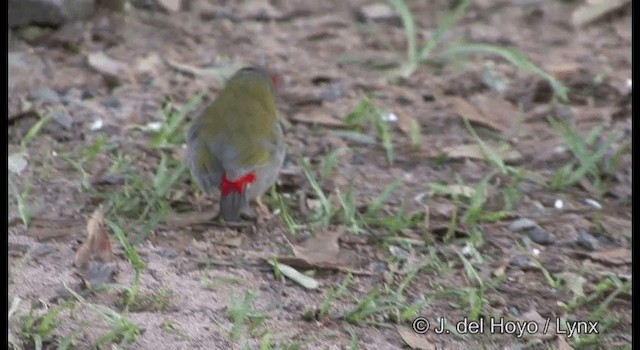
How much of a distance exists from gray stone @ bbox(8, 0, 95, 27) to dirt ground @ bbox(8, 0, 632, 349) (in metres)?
0.07

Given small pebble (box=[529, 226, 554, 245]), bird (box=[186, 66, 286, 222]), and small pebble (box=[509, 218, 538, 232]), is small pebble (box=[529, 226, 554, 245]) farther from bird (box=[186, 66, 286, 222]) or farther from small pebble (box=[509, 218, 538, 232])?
bird (box=[186, 66, 286, 222])

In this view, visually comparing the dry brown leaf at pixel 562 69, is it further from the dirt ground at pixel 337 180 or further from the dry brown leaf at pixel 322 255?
the dry brown leaf at pixel 322 255

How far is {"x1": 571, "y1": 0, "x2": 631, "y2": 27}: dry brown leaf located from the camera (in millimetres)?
7684

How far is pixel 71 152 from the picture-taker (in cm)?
557

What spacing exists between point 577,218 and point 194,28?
2898mm

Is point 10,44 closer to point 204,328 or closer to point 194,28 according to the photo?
point 194,28

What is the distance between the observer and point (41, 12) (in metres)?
6.72

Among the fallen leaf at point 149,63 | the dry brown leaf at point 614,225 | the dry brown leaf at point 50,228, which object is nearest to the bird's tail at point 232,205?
the dry brown leaf at point 50,228

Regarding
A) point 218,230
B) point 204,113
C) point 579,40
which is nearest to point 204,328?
point 218,230

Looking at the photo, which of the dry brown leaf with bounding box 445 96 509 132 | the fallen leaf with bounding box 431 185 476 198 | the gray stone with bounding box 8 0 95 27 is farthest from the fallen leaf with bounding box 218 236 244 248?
the gray stone with bounding box 8 0 95 27

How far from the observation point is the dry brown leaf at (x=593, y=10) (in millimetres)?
7684

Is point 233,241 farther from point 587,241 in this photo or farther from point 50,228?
point 587,241

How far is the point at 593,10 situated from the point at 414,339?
415cm

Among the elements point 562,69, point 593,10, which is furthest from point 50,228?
point 593,10
